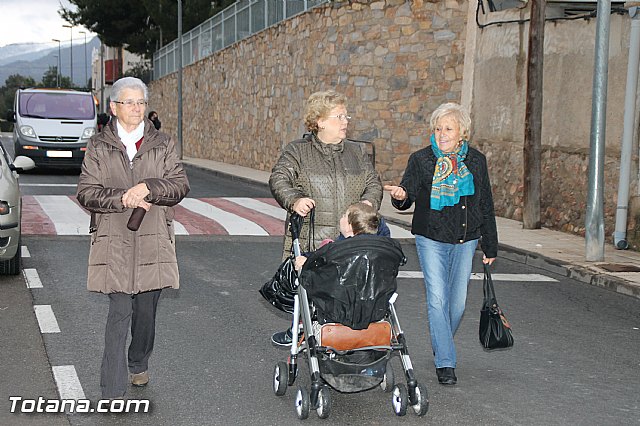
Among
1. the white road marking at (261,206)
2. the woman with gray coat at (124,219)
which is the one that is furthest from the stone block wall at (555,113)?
the woman with gray coat at (124,219)

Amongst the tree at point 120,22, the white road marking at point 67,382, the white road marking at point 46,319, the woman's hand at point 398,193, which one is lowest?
the white road marking at point 67,382

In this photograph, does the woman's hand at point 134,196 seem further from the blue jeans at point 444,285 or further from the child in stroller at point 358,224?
the blue jeans at point 444,285

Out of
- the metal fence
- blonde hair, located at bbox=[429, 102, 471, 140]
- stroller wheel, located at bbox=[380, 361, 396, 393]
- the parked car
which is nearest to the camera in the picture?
stroller wheel, located at bbox=[380, 361, 396, 393]

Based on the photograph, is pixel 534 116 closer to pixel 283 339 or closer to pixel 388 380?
pixel 283 339

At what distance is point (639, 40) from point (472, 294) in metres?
5.19

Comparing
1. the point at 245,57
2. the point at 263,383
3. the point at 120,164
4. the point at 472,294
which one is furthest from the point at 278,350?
the point at 245,57

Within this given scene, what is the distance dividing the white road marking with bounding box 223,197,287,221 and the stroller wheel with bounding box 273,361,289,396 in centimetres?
977

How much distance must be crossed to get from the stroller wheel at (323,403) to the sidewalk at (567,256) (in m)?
5.33

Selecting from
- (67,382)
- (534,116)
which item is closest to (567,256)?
(534,116)

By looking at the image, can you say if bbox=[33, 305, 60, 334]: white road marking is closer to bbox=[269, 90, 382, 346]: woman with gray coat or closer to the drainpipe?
bbox=[269, 90, 382, 346]: woman with gray coat

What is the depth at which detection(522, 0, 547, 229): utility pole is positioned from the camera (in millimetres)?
14312

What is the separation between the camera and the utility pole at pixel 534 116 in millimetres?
14312

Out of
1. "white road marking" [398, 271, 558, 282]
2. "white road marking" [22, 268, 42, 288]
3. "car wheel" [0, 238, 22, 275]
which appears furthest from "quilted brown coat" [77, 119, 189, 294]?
"white road marking" [398, 271, 558, 282]

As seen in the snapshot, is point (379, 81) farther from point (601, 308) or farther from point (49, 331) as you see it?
point (49, 331)
